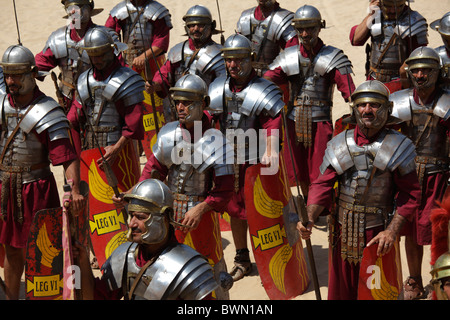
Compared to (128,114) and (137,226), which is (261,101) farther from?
(137,226)

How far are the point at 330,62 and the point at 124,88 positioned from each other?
2.15 metres

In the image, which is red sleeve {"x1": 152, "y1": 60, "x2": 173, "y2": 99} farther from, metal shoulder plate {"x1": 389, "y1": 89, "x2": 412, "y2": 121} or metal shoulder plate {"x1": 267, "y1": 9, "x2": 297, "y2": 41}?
metal shoulder plate {"x1": 389, "y1": 89, "x2": 412, "y2": 121}

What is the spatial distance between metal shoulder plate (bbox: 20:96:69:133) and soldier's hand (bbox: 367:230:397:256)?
2.77 meters

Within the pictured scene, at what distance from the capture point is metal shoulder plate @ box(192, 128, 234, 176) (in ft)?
24.7

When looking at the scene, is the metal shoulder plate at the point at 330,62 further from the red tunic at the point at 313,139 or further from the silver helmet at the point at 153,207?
the silver helmet at the point at 153,207

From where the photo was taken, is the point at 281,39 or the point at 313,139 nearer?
the point at 313,139

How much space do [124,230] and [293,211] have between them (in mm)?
1662

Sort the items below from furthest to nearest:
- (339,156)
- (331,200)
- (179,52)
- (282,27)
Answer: (282,27), (179,52), (331,200), (339,156)

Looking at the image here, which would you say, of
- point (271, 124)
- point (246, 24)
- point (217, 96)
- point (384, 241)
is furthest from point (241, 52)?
point (246, 24)

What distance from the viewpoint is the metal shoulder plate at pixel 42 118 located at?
25.6 ft

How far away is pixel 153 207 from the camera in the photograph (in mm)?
5953

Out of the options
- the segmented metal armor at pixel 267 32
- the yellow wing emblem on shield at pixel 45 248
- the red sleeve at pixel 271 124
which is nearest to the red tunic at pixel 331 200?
the red sleeve at pixel 271 124

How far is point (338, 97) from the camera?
635 inches

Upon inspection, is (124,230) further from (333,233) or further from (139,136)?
(333,233)
